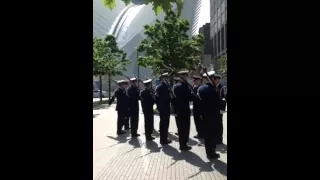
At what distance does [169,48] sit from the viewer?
21.6 m

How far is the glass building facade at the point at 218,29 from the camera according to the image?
42.4 m

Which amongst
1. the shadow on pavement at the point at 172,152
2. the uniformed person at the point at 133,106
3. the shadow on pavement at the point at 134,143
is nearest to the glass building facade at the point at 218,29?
the uniformed person at the point at 133,106

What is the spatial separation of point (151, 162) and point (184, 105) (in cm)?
178

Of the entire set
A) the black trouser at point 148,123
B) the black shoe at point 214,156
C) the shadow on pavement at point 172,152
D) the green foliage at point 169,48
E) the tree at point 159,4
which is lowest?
the shadow on pavement at point 172,152

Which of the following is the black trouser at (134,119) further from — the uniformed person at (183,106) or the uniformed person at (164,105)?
the uniformed person at (183,106)

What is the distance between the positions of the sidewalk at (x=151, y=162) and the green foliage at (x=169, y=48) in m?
11.2

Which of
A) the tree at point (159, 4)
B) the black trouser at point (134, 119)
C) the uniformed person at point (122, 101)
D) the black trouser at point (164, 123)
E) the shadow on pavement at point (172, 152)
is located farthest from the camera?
the uniformed person at point (122, 101)

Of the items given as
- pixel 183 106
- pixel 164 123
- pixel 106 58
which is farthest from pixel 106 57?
pixel 183 106

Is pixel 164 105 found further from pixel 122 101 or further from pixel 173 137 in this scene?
pixel 122 101

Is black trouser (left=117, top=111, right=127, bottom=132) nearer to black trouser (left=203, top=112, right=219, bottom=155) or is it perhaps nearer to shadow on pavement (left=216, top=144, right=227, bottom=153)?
shadow on pavement (left=216, top=144, right=227, bottom=153)
